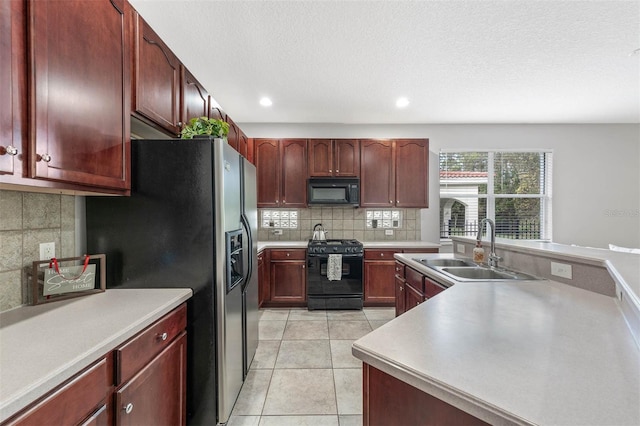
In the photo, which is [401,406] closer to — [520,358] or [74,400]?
[520,358]

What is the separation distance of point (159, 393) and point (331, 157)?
10.5 ft

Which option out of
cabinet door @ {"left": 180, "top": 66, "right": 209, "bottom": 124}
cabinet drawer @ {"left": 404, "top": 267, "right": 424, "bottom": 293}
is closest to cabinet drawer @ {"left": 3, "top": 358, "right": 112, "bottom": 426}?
cabinet door @ {"left": 180, "top": 66, "right": 209, "bottom": 124}

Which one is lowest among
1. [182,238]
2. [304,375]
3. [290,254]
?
[304,375]

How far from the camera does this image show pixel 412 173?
12.6 feet

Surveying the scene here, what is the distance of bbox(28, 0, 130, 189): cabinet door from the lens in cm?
93

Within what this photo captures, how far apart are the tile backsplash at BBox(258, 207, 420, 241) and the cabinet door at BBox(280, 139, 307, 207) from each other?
37 centimetres

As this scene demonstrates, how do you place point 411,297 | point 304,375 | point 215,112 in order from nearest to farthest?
point 304,375
point 411,297
point 215,112

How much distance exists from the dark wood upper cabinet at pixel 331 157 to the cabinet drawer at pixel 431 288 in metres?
2.18

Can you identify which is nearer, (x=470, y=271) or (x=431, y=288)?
(x=431, y=288)

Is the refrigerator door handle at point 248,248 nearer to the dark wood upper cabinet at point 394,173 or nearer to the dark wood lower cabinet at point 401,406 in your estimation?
the dark wood lower cabinet at point 401,406

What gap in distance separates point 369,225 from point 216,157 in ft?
9.90

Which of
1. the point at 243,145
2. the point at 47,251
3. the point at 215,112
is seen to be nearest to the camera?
the point at 47,251

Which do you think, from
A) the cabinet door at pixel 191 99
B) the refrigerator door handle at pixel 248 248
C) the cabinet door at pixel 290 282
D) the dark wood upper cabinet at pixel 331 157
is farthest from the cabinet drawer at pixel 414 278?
the cabinet door at pixel 191 99

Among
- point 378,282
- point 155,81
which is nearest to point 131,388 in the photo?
point 155,81
